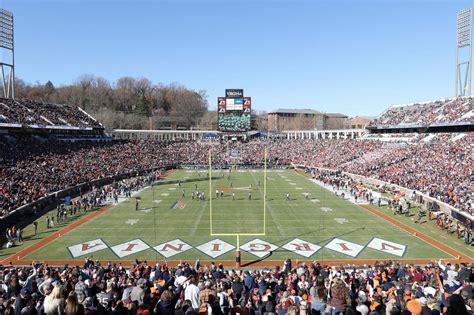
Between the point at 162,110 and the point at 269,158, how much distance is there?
66491 millimetres

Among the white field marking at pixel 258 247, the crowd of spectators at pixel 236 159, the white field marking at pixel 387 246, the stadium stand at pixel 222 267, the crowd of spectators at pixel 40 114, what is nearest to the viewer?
the stadium stand at pixel 222 267

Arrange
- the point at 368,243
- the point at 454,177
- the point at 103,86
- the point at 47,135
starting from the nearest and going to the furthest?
the point at 368,243
the point at 454,177
the point at 47,135
the point at 103,86

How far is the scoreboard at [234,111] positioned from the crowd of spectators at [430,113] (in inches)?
871

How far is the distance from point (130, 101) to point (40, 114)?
69388mm

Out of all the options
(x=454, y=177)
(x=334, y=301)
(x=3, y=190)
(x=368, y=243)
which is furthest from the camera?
(x=454, y=177)

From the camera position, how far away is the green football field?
19391 millimetres

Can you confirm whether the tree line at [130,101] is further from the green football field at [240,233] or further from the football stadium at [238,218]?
the green football field at [240,233]

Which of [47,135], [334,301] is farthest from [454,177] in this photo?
[47,135]

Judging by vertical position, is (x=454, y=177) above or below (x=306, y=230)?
above

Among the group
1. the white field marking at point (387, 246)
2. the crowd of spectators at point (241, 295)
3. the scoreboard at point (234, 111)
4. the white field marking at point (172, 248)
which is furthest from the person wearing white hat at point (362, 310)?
the scoreboard at point (234, 111)

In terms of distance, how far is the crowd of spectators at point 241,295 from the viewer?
20.4 ft

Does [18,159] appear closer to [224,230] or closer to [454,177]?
[224,230]

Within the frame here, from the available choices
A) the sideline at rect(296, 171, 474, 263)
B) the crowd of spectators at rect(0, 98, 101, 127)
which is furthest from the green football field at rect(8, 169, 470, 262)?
the crowd of spectators at rect(0, 98, 101, 127)

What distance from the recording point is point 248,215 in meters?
27.7
